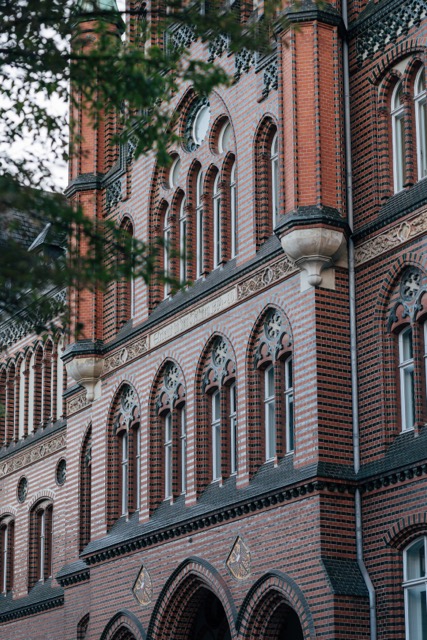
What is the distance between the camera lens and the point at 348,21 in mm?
24297

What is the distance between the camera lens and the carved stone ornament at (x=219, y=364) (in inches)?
997

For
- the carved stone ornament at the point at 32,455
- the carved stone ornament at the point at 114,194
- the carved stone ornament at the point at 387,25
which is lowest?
the carved stone ornament at the point at 32,455

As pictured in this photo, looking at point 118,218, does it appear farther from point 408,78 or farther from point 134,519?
point 408,78

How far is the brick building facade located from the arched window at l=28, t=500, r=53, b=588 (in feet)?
18.1

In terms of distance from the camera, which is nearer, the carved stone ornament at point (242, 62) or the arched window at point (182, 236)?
the carved stone ornament at point (242, 62)

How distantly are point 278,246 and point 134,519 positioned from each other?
730 cm

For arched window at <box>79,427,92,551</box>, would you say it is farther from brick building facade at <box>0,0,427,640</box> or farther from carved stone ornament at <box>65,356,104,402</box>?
carved stone ornament at <box>65,356,104,402</box>

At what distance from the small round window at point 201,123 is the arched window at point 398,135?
5.21m

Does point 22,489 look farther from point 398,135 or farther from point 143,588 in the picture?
point 398,135

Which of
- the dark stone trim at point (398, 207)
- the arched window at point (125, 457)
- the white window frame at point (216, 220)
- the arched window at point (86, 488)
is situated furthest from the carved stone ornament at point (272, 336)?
the arched window at point (86, 488)

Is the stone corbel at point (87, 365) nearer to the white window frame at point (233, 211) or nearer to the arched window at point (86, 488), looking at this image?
the arched window at point (86, 488)

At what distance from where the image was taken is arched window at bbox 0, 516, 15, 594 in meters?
37.9

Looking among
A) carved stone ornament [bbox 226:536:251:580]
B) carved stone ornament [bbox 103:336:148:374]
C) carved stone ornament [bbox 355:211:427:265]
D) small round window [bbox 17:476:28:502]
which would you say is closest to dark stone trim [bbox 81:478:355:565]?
carved stone ornament [bbox 226:536:251:580]

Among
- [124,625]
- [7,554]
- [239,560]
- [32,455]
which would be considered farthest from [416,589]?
[7,554]
